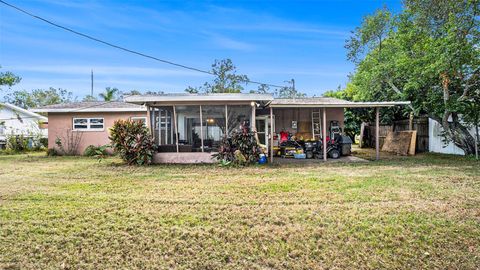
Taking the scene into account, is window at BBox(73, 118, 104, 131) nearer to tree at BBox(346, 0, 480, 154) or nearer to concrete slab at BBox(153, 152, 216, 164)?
concrete slab at BBox(153, 152, 216, 164)

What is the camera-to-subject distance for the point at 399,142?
1417 centimetres

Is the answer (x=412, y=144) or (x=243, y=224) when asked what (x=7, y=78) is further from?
(x=412, y=144)

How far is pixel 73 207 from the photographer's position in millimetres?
4797

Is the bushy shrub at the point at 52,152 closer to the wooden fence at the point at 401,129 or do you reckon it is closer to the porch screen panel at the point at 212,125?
the porch screen panel at the point at 212,125

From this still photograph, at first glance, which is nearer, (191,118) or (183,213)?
(183,213)

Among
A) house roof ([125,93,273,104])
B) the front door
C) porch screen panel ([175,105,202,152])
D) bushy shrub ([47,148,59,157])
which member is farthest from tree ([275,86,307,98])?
bushy shrub ([47,148,59,157])

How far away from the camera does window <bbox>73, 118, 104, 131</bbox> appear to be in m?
15.1

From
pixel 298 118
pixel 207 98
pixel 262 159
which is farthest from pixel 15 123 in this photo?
pixel 262 159

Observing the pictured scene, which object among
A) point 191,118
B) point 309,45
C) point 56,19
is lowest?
point 191,118

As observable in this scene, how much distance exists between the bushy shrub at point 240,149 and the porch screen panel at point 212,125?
0.80 m

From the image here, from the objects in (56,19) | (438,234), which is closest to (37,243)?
(438,234)

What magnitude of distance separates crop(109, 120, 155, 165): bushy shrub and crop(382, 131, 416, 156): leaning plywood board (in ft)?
36.8

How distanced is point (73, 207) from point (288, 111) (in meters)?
11.2

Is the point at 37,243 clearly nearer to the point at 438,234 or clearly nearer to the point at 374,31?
the point at 438,234
